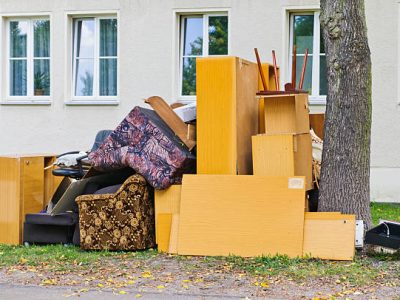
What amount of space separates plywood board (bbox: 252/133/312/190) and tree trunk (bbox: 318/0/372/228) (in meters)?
0.41

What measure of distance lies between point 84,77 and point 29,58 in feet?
4.18

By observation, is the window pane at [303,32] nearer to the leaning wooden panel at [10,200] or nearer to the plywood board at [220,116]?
the plywood board at [220,116]

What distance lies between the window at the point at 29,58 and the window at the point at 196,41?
9.43 ft

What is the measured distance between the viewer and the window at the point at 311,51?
1506cm

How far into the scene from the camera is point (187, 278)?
24.3 ft

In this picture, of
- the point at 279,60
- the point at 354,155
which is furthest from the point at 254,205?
the point at 279,60

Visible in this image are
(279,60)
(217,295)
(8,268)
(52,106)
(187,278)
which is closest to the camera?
Answer: (217,295)

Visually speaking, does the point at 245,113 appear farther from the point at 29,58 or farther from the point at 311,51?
the point at 29,58

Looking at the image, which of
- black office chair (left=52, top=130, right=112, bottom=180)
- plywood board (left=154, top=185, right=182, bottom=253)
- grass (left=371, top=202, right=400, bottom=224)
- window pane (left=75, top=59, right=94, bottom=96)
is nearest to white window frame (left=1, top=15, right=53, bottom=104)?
window pane (left=75, top=59, right=94, bottom=96)

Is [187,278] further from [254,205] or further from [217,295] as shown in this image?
[254,205]

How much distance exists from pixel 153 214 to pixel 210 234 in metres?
0.88

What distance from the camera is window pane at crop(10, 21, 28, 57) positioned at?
54.7ft

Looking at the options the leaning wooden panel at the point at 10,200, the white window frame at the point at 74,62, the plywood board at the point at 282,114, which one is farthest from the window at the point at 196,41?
the plywood board at the point at 282,114

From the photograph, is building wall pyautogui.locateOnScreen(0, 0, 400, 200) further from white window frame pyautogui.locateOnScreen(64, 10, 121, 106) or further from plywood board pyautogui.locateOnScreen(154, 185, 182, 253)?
plywood board pyautogui.locateOnScreen(154, 185, 182, 253)
